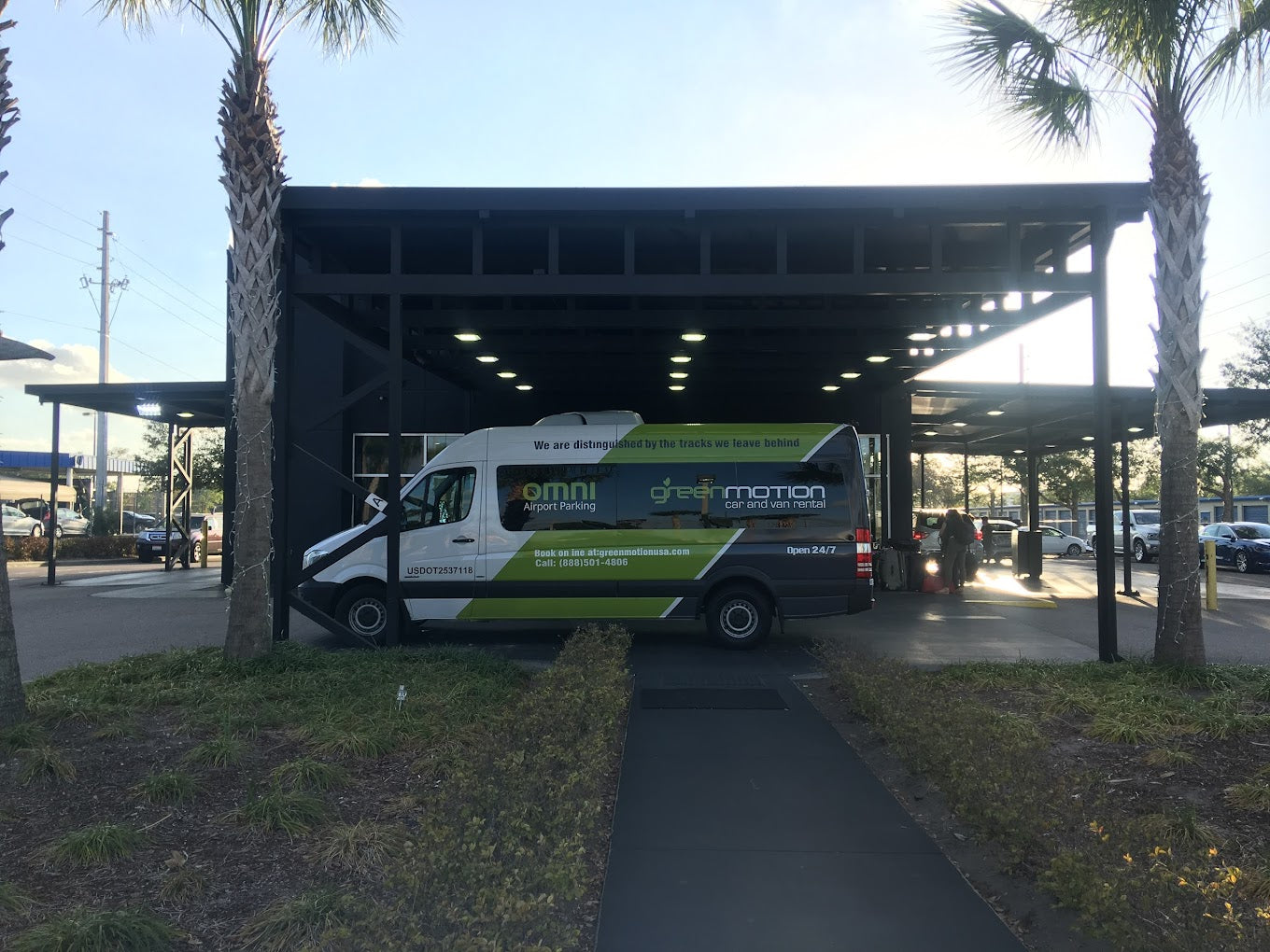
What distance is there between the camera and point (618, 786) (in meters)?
5.11

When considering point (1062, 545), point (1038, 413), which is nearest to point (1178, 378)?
point (1038, 413)

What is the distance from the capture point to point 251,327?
796 centimetres

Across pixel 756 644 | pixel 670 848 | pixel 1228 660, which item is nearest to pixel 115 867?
pixel 670 848

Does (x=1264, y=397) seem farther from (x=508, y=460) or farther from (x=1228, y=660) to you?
(x=508, y=460)

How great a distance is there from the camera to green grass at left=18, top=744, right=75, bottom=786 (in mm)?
4863

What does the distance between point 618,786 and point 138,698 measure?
158 inches

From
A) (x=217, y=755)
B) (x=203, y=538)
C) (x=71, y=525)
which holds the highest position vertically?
(x=71, y=525)

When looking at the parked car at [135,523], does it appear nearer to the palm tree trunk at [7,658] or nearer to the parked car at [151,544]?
the parked car at [151,544]

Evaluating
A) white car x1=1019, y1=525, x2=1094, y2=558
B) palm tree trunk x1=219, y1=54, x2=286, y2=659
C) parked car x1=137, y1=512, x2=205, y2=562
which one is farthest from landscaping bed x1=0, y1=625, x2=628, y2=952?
white car x1=1019, y1=525, x2=1094, y2=558

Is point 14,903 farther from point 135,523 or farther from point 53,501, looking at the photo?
point 135,523

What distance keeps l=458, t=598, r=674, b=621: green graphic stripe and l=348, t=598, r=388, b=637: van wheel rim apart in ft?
3.20

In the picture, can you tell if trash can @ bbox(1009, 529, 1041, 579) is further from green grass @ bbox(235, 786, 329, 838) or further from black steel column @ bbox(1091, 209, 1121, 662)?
green grass @ bbox(235, 786, 329, 838)

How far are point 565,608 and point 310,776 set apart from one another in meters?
5.25

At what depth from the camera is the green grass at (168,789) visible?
467 centimetres
